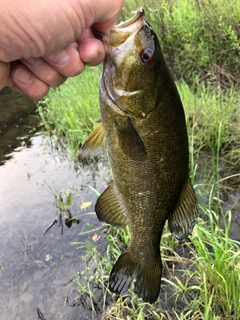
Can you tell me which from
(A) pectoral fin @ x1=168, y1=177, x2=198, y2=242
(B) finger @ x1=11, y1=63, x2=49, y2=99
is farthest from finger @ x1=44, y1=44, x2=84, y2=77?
(A) pectoral fin @ x1=168, y1=177, x2=198, y2=242

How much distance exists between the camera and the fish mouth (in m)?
1.56

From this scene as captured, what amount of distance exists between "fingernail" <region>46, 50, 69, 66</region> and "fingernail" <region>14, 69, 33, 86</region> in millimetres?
176

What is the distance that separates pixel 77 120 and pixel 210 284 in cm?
339

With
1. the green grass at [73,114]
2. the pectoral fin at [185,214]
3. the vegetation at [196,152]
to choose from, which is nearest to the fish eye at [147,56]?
the pectoral fin at [185,214]

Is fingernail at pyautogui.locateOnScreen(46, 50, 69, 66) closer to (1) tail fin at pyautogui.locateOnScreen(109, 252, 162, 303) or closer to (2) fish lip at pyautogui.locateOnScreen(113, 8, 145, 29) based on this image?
(2) fish lip at pyautogui.locateOnScreen(113, 8, 145, 29)

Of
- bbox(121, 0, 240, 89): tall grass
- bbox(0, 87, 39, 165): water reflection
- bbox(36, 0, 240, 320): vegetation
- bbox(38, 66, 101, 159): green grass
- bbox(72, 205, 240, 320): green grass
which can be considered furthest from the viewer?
bbox(0, 87, 39, 165): water reflection

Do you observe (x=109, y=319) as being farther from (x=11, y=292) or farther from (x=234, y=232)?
(x=234, y=232)

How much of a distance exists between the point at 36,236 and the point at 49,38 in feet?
9.59

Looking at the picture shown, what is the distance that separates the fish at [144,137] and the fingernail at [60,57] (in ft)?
0.64

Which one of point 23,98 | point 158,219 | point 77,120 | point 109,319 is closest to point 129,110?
point 158,219

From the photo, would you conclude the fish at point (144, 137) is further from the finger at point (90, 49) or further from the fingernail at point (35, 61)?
the fingernail at point (35, 61)

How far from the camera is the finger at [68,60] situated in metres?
1.73

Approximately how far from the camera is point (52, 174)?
5141 mm

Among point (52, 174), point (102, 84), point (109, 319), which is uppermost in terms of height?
point (102, 84)
